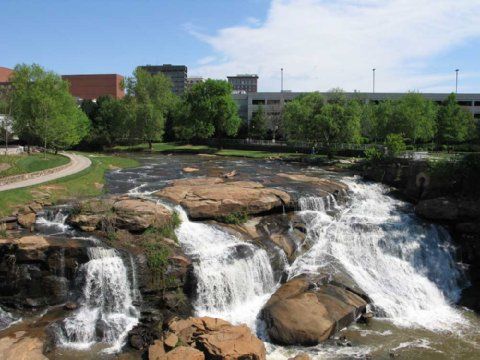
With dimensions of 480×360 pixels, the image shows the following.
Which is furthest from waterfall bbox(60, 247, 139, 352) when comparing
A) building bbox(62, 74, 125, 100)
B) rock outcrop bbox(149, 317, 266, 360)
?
building bbox(62, 74, 125, 100)

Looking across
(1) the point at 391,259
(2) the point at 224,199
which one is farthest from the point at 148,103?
(1) the point at 391,259

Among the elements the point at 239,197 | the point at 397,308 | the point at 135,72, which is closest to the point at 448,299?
the point at 397,308

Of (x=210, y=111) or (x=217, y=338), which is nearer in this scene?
(x=217, y=338)

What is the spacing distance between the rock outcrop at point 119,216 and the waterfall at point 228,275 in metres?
1.53

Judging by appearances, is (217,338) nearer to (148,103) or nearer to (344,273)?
(344,273)

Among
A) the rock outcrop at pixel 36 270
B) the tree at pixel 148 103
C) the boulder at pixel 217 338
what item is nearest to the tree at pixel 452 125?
the tree at pixel 148 103

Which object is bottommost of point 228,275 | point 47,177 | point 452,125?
point 228,275

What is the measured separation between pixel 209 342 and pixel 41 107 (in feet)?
128

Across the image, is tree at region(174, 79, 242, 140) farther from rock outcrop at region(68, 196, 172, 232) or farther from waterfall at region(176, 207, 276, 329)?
waterfall at region(176, 207, 276, 329)

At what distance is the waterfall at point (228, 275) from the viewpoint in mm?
20562

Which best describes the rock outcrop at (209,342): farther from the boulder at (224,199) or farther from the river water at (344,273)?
the boulder at (224,199)

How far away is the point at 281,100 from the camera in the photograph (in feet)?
341

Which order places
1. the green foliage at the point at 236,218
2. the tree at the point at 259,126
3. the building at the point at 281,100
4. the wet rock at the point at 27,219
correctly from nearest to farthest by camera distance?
1. the wet rock at the point at 27,219
2. the green foliage at the point at 236,218
3. the tree at the point at 259,126
4. the building at the point at 281,100

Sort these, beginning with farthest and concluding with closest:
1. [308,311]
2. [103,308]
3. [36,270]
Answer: [36,270], [103,308], [308,311]
